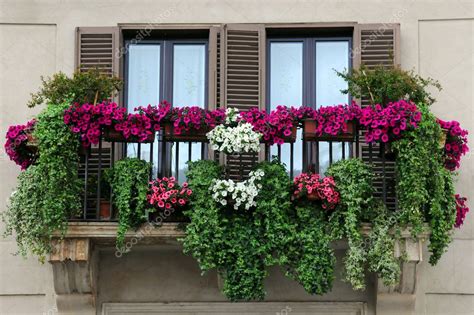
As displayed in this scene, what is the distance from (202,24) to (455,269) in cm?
372

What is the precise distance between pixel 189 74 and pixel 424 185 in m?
3.16

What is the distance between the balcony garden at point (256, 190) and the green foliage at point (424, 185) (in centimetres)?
1

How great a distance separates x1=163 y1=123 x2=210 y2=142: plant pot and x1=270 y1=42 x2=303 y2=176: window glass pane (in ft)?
4.91

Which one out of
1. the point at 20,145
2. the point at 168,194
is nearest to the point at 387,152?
the point at 168,194

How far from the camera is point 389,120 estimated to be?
13.4m

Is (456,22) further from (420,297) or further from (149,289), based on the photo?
(149,289)

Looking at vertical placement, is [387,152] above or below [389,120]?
below

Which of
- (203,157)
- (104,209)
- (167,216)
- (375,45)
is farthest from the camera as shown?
(375,45)

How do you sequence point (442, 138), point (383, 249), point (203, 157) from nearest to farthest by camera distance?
point (383, 249) → point (442, 138) → point (203, 157)

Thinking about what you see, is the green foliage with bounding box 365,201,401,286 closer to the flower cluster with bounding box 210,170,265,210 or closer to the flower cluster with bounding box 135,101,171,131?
the flower cluster with bounding box 210,170,265,210

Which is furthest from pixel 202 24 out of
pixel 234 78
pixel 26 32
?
pixel 26 32

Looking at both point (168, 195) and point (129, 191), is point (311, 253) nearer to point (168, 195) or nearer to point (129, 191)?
point (168, 195)

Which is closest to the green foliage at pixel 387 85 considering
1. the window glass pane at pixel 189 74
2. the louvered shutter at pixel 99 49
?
the window glass pane at pixel 189 74

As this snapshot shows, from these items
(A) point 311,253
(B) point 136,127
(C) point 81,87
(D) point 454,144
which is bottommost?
(A) point 311,253
